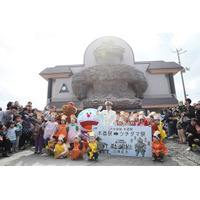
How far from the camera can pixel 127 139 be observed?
355 centimetres

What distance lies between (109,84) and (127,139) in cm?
1012

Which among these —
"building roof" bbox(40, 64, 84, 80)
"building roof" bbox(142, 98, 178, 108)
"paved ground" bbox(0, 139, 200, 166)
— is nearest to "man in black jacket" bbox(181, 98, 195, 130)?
"paved ground" bbox(0, 139, 200, 166)

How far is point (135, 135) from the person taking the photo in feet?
11.5

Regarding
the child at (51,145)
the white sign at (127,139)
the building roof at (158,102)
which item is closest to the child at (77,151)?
the white sign at (127,139)

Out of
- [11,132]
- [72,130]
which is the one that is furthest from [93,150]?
[11,132]

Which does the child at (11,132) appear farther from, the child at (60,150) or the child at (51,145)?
the child at (60,150)

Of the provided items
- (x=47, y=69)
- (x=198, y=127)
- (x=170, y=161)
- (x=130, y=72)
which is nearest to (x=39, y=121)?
(x=170, y=161)

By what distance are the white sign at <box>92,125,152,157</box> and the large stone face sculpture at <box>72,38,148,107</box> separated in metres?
8.54

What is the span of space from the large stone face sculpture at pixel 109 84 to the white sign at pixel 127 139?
854 centimetres

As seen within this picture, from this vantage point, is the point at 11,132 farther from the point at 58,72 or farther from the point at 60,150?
the point at 58,72

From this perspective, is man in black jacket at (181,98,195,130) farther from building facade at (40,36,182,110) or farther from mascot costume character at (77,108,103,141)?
building facade at (40,36,182,110)

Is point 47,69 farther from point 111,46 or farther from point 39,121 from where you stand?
point 39,121

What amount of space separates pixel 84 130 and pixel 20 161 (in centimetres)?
202

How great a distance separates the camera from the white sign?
3391 mm
